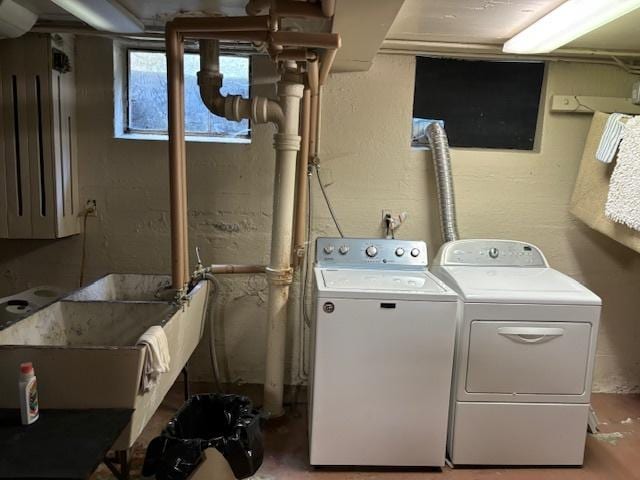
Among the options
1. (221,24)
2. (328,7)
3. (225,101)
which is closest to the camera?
(328,7)

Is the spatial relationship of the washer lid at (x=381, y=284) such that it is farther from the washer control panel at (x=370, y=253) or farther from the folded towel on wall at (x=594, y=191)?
the folded towel on wall at (x=594, y=191)

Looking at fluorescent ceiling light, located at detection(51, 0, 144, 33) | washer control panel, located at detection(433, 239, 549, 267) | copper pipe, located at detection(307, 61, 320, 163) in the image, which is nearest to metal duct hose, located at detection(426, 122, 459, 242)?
washer control panel, located at detection(433, 239, 549, 267)

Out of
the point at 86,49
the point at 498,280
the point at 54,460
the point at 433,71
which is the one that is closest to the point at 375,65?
the point at 433,71

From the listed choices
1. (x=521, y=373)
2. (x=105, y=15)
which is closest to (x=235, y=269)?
(x=105, y=15)

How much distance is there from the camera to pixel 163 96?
2.94 metres

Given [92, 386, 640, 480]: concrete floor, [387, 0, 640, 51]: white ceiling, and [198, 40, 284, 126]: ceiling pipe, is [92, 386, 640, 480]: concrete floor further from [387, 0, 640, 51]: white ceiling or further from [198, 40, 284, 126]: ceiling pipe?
[387, 0, 640, 51]: white ceiling

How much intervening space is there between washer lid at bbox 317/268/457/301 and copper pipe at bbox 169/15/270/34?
1.11 metres

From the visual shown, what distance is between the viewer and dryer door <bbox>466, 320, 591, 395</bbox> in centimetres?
223

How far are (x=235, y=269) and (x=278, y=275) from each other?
0.27 meters

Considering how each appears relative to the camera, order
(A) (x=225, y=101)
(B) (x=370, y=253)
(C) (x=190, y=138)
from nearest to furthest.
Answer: (A) (x=225, y=101)
(B) (x=370, y=253)
(C) (x=190, y=138)

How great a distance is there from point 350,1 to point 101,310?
5.25 ft

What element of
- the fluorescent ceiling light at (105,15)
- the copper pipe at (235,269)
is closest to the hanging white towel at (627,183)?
the copper pipe at (235,269)

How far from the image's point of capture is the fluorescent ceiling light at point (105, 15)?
7.00 ft

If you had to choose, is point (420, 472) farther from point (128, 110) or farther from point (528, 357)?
point (128, 110)
